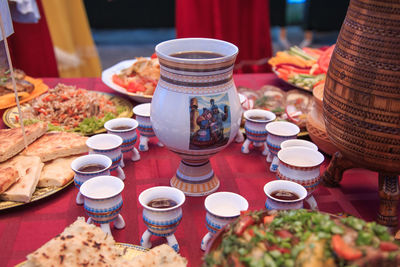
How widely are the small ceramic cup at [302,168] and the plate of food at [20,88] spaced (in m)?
1.38

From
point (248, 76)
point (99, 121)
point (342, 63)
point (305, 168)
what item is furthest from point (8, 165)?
point (248, 76)

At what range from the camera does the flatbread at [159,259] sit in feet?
3.47

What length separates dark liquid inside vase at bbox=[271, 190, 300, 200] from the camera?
4.26 feet

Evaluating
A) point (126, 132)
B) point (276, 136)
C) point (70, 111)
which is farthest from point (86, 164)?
point (276, 136)

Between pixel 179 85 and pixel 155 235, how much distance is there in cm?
48

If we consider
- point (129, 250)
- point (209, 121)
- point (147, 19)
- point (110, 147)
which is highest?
point (209, 121)

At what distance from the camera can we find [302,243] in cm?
89

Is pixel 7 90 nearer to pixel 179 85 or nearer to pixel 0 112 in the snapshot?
pixel 0 112

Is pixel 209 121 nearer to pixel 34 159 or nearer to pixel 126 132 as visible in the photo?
pixel 126 132

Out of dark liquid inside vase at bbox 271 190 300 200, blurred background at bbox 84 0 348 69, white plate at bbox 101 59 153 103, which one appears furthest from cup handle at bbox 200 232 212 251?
blurred background at bbox 84 0 348 69

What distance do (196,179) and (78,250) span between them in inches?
21.8

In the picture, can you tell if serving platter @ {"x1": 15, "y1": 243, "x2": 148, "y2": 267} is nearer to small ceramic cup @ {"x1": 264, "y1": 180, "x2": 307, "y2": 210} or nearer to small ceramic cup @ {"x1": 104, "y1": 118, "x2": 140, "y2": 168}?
small ceramic cup @ {"x1": 264, "y1": 180, "x2": 307, "y2": 210}

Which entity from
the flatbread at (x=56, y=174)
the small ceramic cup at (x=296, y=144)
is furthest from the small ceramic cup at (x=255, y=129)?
the flatbread at (x=56, y=174)

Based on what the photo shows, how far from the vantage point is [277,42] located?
6590mm
